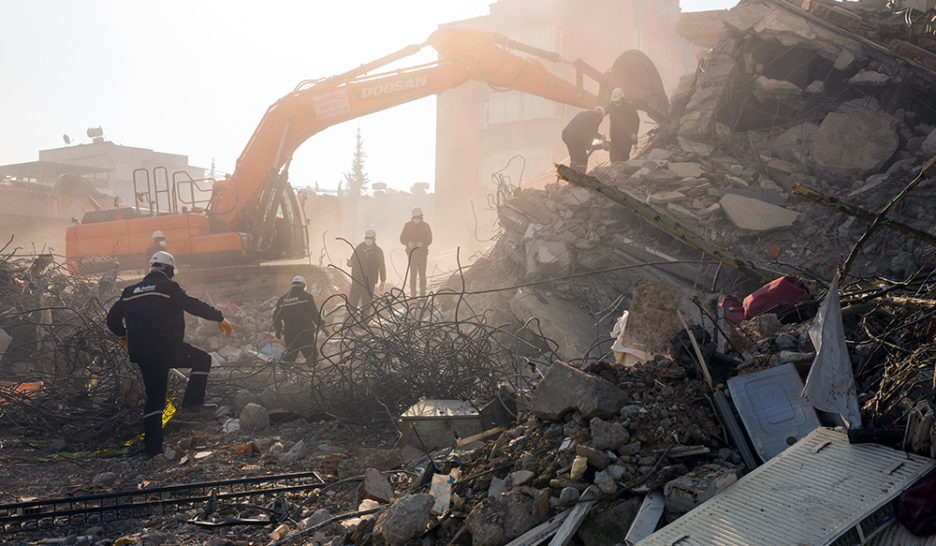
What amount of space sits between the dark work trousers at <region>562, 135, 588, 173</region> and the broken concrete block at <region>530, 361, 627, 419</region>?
6802 mm

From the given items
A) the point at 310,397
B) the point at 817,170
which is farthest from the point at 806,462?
the point at 817,170

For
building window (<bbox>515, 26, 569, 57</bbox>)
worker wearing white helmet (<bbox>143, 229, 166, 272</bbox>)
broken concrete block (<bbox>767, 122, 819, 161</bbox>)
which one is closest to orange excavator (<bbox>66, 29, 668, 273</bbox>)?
worker wearing white helmet (<bbox>143, 229, 166, 272</bbox>)

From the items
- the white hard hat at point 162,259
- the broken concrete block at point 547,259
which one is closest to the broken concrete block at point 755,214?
the broken concrete block at point 547,259

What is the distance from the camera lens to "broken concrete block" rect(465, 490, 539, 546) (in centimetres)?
306

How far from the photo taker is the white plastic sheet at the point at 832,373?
3.28m

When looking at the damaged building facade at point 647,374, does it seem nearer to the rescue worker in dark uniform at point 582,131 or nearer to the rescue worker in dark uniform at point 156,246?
the rescue worker in dark uniform at point 582,131

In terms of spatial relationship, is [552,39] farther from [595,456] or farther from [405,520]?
[405,520]

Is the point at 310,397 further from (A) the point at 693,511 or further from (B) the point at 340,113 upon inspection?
(B) the point at 340,113

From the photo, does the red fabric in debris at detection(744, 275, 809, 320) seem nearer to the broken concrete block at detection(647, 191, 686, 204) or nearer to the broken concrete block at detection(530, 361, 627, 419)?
the broken concrete block at detection(530, 361, 627, 419)

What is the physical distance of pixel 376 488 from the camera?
4.11 meters

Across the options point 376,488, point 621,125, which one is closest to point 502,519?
point 376,488

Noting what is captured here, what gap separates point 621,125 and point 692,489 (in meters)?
8.14

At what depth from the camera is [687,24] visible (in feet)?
41.8

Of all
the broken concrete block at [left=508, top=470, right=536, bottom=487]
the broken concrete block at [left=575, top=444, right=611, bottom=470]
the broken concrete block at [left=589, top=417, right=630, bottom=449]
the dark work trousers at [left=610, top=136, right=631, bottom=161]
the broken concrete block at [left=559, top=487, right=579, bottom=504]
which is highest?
the dark work trousers at [left=610, top=136, right=631, bottom=161]
